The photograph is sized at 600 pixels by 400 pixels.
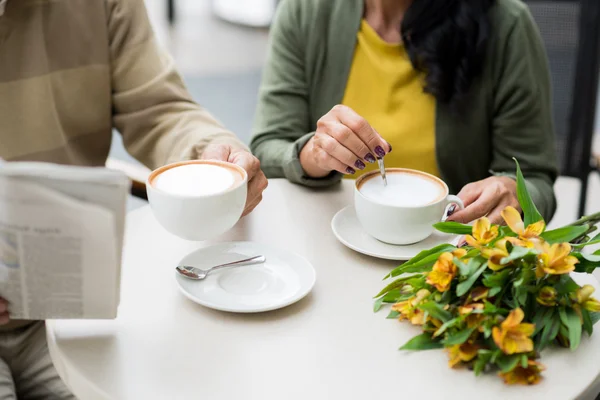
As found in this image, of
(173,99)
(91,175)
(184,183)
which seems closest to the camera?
(91,175)

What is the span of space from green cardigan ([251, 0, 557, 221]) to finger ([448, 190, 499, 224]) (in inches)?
9.8

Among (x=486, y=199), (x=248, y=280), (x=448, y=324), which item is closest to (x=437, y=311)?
(x=448, y=324)

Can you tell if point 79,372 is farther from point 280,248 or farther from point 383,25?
point 383,25

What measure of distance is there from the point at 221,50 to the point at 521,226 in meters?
4.83

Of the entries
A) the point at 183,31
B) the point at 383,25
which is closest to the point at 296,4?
the point at 383,25

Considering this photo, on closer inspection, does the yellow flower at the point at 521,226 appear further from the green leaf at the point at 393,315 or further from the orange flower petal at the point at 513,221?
the green leaf at the point at 393,315

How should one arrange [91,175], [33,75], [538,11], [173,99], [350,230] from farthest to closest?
[538,11]
[173,99]
[33,75]
[350,230]
[91,175]

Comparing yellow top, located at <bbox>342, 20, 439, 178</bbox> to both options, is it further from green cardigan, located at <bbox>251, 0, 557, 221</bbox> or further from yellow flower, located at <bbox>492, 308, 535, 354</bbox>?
yellow flower, located at <bbox>492, 308, 535, 354</bbox>

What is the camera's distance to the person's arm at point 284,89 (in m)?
1.43

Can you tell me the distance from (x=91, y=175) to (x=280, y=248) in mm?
368

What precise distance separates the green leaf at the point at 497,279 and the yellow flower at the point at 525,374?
8 centimetres

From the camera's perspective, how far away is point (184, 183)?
0.87 meters

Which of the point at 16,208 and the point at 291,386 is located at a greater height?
the point at 16,208

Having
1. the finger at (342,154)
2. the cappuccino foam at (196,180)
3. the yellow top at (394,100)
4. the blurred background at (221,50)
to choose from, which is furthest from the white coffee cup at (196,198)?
the blurred background at (221,50)
